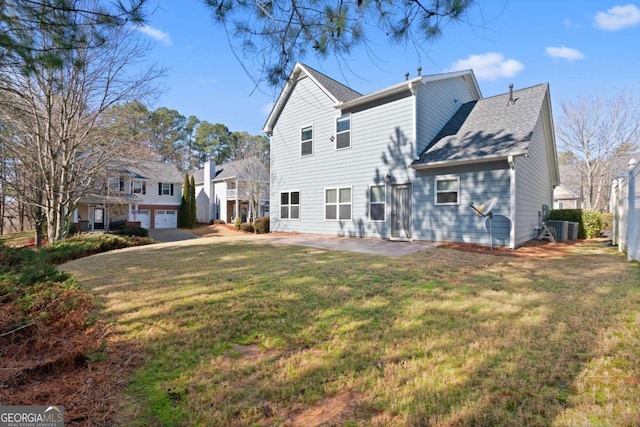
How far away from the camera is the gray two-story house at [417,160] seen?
994cm

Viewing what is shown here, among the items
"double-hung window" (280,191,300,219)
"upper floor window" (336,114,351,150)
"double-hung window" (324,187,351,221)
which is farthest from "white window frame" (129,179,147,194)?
"upper floor window" (336,114,351,150)

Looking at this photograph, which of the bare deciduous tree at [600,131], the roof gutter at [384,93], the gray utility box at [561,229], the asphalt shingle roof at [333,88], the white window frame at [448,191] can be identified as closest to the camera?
the white window frame at [448,191]

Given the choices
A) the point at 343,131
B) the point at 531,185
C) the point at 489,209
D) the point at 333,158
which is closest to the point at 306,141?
the point at 333,158

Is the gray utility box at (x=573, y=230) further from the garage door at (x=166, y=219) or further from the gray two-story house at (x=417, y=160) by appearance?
the garage door at (x=166, y=219)

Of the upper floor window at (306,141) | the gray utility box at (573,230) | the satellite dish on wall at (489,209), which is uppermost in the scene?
the upper floor window at (306,141)

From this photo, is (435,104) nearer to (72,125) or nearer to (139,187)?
(72,125)

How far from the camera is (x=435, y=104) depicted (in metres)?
12.2

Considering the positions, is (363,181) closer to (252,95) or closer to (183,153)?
(252,95)

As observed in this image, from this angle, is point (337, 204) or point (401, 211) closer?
point (401, 211)

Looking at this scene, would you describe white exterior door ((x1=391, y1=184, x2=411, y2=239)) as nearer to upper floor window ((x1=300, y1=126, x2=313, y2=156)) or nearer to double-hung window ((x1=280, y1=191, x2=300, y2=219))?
upper floor window ((x1=300, y1=126, x2=313, y2=156))

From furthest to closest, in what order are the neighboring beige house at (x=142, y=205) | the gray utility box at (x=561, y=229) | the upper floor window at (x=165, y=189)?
1. the upper floor window at (x=165, y=189)
2. the neighboring beige house at (x=142, y=205)
3. the gray utility box at (x=561, y=229)

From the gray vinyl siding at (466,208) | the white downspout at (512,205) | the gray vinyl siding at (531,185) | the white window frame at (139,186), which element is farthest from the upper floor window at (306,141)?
the white window frame at (139,186)

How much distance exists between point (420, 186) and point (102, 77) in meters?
12.6

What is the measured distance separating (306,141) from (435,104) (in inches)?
230
